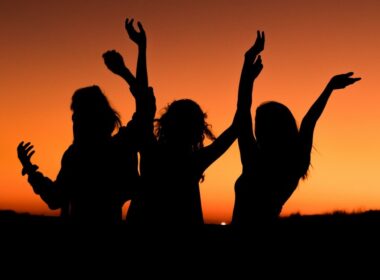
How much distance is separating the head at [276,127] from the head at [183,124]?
46 cm

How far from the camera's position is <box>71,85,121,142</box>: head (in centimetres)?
369

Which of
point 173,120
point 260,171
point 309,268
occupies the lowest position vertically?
point 309,268

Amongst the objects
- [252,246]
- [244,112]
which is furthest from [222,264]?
[244,112]

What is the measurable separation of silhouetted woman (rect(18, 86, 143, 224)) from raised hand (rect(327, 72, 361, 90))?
1385 mm

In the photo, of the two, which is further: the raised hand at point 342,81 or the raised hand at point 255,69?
the raised hand at point 255,69

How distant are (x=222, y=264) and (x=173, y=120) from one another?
108 cm

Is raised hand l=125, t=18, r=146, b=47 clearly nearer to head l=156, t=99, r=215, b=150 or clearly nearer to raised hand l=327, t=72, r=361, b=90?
head l=156, t=99, r=215, b=150

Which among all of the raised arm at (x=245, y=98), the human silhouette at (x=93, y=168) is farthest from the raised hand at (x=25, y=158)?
the raised arm at (x=245, y=98)

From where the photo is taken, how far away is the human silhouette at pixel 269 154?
3863mm

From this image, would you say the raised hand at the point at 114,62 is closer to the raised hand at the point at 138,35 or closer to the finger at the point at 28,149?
the raised hand at the point at 138,35

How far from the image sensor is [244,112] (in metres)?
3.96

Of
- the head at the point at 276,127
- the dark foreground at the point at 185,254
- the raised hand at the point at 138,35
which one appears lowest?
the dark foreground at the point at 185,254

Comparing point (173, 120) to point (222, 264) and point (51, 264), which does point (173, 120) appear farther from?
point (51, 264)

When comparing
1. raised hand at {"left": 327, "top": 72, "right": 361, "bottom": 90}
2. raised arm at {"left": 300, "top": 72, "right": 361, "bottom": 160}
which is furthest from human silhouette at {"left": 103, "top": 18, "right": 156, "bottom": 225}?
raised hand at {"left": 327, "top": 72, "right": 361, "bottom": 90}
